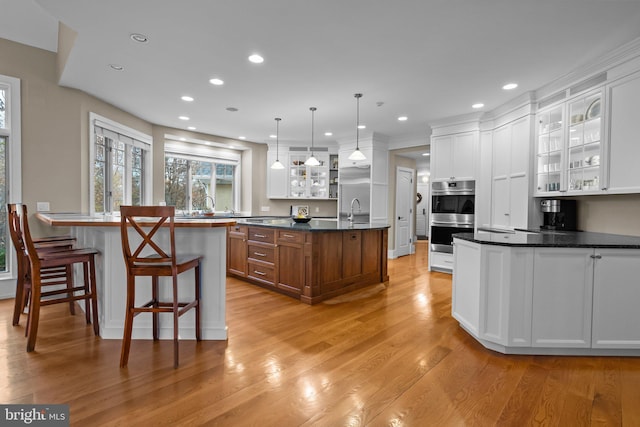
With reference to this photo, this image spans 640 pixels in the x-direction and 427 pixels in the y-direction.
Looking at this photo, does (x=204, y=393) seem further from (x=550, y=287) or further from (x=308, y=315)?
(x=550, y=287)

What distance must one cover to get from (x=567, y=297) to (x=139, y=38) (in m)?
4.26

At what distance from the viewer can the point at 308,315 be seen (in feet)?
11.0

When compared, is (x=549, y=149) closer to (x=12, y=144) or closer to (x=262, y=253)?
(x=262, y=253)

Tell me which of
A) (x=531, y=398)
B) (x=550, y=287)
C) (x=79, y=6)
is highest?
(x=79, y=6)

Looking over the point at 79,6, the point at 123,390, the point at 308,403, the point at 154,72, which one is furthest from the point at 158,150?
the point at 308,403

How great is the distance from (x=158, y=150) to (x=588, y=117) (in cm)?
667

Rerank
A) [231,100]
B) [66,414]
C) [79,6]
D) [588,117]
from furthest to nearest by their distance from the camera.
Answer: [231,100] → [588,117] → [79,6] → [66,414]

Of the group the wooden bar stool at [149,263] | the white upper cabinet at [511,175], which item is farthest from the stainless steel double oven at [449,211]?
the wooden bar stool at [149,263]

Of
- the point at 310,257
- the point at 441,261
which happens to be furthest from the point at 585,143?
the point at 310,257

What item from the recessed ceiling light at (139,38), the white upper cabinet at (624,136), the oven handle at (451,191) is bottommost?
the oven handle at (451,191)

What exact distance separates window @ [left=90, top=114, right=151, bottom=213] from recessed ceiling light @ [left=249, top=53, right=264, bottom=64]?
281 cm

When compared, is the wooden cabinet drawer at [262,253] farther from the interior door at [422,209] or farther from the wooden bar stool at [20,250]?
the interior door at [422,209]

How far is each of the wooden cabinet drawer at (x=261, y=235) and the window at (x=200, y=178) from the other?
2995mm

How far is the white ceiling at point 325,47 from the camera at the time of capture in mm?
2391
